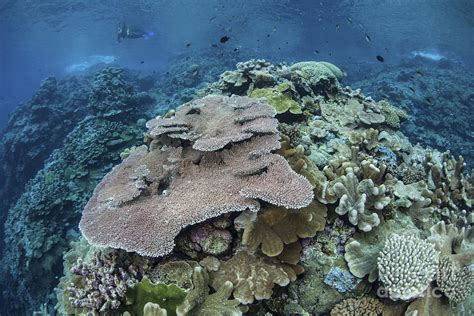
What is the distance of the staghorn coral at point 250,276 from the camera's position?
10.6ft

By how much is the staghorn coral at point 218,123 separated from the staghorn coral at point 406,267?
1.91 meters

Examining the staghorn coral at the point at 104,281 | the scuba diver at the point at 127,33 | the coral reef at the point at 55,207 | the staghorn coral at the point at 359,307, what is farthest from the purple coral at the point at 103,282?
the scuba diver at the point at 127,33

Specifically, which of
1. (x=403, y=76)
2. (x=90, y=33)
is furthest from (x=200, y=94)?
(x=90, y=33)

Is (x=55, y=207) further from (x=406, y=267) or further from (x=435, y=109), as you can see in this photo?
(x=435, y=109)

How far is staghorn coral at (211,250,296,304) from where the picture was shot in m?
3.22

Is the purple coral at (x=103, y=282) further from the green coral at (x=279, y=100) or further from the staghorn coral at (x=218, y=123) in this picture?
the green coral at (x=279, y=100)

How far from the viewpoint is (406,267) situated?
3.23 meters

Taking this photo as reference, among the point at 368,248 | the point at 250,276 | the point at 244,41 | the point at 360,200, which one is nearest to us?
the point at 250,276

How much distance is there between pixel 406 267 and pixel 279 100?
3.72 meters

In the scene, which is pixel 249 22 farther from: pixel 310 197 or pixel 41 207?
pixel 310 197

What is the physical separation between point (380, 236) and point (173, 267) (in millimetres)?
2510

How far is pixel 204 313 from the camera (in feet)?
10.0

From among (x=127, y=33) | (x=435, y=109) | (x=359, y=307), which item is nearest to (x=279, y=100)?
(x=359, y=307)

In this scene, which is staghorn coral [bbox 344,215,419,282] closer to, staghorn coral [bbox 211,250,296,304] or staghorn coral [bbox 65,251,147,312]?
staghorn coral [bbox 211,250,296,304]
